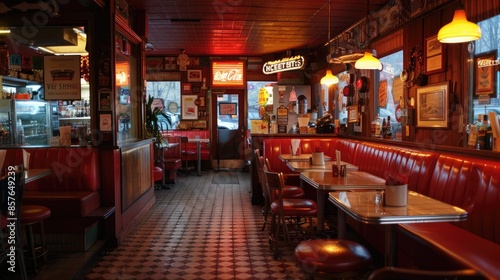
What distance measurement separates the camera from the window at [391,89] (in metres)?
6.14

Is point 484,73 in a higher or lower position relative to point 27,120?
higher

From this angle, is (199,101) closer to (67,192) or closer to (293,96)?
(293,96)

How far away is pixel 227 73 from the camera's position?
11.8m

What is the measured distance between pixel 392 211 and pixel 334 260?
19.7 inches

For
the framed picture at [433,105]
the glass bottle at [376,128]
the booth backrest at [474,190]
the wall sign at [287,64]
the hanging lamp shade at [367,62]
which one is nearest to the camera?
the booth backrest at [474,190]

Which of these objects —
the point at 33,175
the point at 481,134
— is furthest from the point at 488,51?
the point at 33,175

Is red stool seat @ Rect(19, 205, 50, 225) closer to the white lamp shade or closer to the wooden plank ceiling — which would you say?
the wooden plank ceiling

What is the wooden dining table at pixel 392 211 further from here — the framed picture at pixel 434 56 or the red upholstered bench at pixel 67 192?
the red upholstered bench at pixel 67 192

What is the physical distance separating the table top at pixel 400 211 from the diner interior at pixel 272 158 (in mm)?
11

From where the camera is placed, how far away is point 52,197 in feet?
14.9

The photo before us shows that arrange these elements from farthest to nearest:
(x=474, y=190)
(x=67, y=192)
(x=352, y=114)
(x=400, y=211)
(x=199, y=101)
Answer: (x=199, y=101) < (x=352, y=114) < (x=67, y=192) < (x=474, y=190) < (x=400, y=211)

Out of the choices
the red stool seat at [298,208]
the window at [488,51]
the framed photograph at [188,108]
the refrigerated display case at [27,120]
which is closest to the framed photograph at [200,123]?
the framed photograph at [188,108]

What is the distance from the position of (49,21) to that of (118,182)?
7.10 feet

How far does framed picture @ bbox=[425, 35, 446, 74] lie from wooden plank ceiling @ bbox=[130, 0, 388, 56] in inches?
55.3
